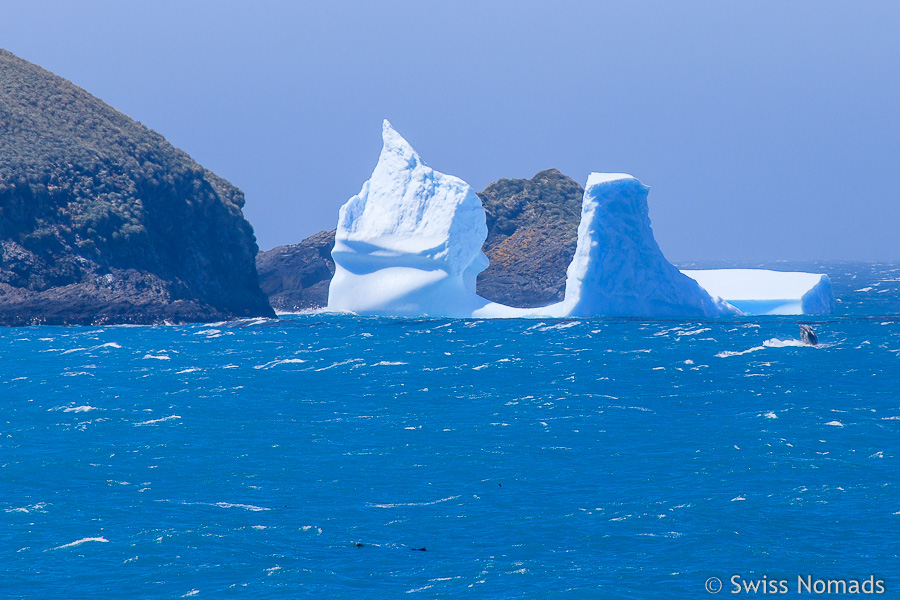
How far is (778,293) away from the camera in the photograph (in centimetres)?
5466

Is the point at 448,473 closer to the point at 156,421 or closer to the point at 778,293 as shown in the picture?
the point at 156,421

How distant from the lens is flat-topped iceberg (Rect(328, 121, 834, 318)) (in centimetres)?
4959

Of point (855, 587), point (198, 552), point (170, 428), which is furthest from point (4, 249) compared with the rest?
point (855, 587)

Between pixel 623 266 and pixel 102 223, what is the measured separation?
91.2 ft

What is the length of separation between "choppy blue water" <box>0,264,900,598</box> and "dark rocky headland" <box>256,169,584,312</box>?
4072 centimetres

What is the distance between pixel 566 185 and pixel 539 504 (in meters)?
74.9

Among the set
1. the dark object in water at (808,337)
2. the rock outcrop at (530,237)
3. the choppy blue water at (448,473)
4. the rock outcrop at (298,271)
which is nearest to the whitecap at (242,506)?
the choppy blue water at (448,473)

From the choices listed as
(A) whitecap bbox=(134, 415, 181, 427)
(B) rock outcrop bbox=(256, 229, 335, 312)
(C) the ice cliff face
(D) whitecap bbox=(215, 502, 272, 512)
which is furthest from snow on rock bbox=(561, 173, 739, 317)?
(D) whitecap bbox=(215, 502, 272, 512)

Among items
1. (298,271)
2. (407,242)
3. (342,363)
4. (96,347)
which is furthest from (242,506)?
(298,271)

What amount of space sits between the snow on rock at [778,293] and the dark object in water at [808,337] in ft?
48.2

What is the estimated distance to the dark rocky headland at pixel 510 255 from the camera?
253 feet

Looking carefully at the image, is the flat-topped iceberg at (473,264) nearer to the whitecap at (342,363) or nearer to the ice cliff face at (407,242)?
the ice cliff face at (407,242)

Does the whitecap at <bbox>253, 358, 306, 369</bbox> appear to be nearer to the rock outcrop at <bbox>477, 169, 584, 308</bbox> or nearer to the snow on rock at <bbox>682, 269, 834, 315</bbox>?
the snow on rock at <bbox>682, 269, 834, 315</bbox>

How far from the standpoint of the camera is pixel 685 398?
26.9 m
